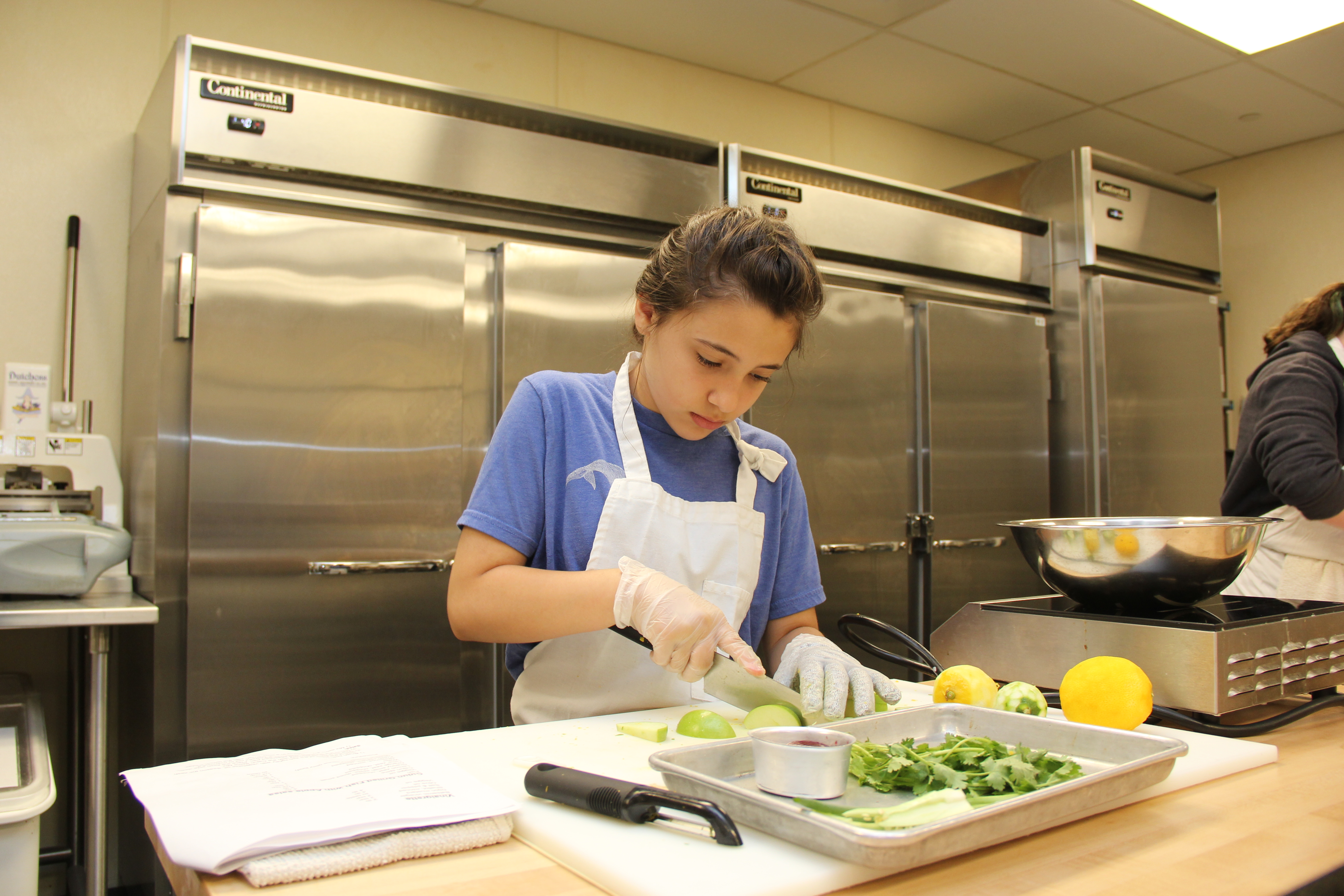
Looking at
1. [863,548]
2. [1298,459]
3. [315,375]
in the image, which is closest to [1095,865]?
[1298,459]

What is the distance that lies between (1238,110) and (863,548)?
9.26ft

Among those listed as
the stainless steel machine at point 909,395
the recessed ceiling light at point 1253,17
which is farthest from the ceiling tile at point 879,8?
the recessed ceiling light at point 1253,17

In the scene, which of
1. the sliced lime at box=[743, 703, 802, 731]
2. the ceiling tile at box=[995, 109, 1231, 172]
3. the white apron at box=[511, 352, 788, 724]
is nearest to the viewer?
the sliced lime at box=[743, 703, 802, 731]

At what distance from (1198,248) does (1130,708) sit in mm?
3738

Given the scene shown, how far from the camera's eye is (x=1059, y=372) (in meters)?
3.88

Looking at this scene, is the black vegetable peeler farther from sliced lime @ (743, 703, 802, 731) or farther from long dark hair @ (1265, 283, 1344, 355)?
long dark hair @ (1265, 283, 1344, 355)

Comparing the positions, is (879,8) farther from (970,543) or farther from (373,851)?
(373,851)

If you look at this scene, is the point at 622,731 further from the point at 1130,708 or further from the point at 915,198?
the point at 915,198

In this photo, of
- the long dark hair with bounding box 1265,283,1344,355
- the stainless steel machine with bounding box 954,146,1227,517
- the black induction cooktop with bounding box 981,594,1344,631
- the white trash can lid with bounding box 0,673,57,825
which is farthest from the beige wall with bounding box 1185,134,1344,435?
the white trash can lid with bounding box 0,673,57,825

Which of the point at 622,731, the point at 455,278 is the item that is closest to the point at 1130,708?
the point at 622,731

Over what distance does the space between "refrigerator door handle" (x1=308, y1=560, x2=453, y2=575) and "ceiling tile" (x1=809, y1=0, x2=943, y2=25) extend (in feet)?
7.44

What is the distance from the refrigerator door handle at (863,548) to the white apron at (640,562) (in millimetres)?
1659

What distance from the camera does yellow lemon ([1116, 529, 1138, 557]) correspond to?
1313 millimetres

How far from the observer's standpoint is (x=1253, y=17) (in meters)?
3.16
